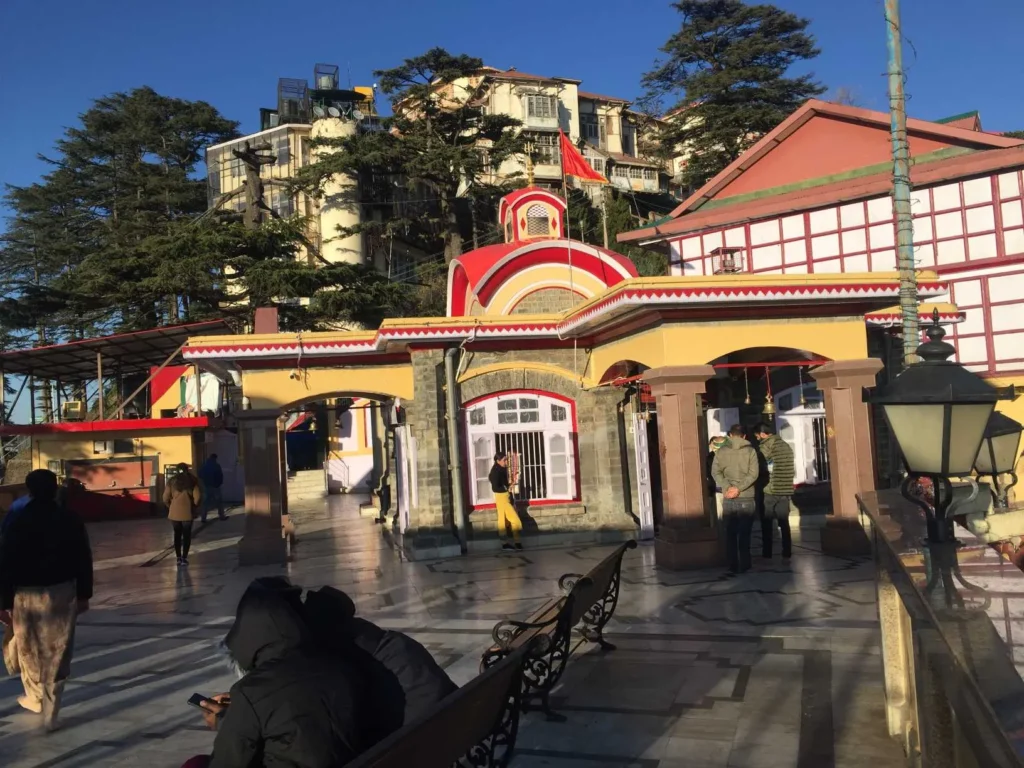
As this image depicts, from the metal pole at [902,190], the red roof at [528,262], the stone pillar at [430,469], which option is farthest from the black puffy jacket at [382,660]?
the red roof at [528,262]

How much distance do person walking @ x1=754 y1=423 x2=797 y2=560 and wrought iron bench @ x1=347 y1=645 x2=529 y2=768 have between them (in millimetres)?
6973

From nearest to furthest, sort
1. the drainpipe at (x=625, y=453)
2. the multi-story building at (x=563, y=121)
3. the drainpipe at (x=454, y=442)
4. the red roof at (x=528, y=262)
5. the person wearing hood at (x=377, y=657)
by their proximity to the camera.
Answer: the person wearing hood at (x=377, y=657), the drainpipe at (x=454, y=442), the drainpipe at (x=625, y=453), the red roof at (x=528, y=262), the multi-story building at (x=563, y=121)

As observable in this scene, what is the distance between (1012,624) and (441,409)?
10961 millimetres

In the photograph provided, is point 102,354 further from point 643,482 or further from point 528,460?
point 643,482

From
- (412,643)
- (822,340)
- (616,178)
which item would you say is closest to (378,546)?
(822,340)

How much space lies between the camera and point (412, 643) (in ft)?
10.9

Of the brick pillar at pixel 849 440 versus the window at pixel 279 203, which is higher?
the window at pixel 279 203

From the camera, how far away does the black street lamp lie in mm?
3400

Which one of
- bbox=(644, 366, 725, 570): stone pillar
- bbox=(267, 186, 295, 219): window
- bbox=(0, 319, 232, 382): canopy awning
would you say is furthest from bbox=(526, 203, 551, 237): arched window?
bbox=(267, 186, 295, 219): window

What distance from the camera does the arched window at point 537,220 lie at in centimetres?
1602

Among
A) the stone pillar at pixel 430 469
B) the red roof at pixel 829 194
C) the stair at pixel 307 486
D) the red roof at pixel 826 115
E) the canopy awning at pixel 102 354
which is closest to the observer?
the stone pillar at pixel 430 469

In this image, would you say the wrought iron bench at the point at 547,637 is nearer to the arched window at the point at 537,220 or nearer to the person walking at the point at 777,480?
the person walking at the point at 777,480

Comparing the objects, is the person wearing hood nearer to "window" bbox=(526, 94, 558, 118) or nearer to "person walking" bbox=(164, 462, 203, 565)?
"person walking" bbox=(164, 462, 203, 565)

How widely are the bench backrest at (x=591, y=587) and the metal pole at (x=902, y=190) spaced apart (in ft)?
14.6
